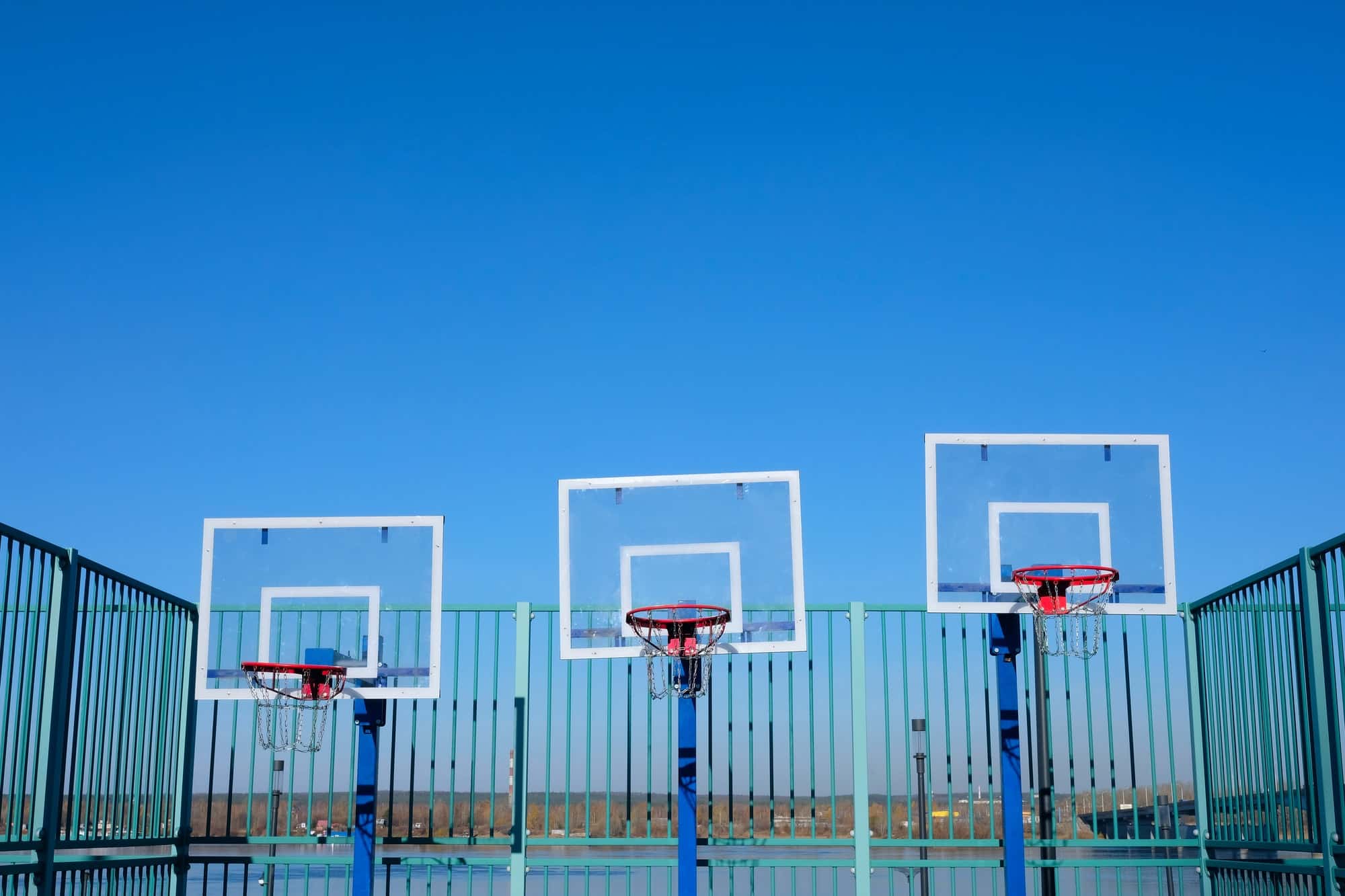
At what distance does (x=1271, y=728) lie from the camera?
32.2 feet

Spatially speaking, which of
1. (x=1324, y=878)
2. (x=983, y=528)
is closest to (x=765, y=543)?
(x=983, y=528)

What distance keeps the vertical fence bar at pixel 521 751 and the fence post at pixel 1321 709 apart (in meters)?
6.08

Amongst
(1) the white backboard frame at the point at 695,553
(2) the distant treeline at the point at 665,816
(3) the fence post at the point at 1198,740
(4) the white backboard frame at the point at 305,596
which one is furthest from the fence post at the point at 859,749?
(4) the white backboard frame at the point at 305,596

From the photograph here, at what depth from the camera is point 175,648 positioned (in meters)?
11.6

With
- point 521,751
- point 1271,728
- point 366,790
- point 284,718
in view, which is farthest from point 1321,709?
point 284,718

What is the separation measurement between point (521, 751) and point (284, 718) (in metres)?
2.01

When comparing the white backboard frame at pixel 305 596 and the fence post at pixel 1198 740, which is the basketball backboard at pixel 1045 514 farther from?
the white backboard frame at pixel 305 596

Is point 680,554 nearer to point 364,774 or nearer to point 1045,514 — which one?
point 1045,514

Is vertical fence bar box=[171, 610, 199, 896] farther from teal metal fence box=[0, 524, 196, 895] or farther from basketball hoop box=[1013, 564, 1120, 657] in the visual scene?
basketball hoop box=[1013, 564, 1120, 657]

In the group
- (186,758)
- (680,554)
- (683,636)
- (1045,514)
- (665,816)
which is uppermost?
(1045,514)

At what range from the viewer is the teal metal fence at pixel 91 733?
342 inches

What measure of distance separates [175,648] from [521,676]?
2999 mm

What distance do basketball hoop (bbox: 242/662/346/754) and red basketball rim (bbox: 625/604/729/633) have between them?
241 cm

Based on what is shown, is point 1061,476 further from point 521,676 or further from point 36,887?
point 36,887
